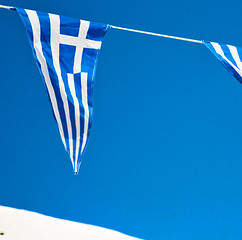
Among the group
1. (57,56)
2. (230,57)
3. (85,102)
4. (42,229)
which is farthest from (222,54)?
(42,229)

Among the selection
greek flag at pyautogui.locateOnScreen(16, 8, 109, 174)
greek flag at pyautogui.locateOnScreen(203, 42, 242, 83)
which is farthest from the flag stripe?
greek flag at pyautogui.locateOnScreen(203, 42, 242, 83)

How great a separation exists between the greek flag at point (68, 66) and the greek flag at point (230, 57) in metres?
1.00

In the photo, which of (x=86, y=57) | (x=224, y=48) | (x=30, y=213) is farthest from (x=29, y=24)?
(x=30, y=213)

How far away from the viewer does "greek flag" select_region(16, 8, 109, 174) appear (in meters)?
3.09

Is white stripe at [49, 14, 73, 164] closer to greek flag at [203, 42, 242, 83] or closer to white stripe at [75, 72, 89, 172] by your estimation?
white stripe at [75, 72, 89, 172]

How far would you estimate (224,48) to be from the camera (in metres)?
3.62

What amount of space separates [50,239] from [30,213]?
0.42 metres

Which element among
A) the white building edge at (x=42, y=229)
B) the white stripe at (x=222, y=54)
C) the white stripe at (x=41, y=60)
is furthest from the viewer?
the white building edge at (x=42, y=229)

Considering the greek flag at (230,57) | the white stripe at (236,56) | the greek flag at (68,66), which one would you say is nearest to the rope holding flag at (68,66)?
the greek flag at (68,66)

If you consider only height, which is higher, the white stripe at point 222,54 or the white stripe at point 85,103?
the white stripe at point 222,54

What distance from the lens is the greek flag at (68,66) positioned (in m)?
3.09

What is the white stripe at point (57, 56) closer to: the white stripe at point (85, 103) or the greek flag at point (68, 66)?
the greek flag at point (68, 66)

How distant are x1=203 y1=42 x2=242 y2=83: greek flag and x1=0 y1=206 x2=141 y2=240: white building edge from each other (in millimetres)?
2596

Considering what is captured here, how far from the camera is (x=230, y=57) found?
355 centimetres
